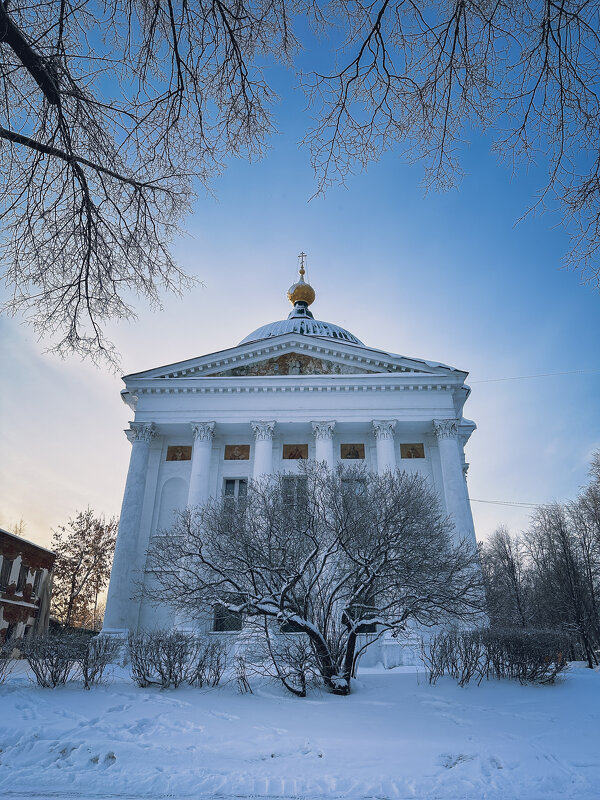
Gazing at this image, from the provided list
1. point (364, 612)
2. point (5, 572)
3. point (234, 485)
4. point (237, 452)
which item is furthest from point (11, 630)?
point (364, 612)

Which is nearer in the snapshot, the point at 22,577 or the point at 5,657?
the point at 5,657

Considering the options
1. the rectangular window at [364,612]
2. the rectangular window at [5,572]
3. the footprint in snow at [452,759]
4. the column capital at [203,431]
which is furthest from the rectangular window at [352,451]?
the footprint in snow at [452,759]

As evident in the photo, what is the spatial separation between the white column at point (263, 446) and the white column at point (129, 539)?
16.2ft

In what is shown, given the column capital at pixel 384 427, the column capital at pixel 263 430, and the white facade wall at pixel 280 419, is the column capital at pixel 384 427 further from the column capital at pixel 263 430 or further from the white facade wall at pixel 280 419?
the column capital at pixel 263 430

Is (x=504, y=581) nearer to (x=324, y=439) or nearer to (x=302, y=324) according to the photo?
(x=324, y=439)

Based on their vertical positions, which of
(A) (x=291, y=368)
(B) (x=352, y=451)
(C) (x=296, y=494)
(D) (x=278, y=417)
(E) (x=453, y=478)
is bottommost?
(C) (x=296, y=494)

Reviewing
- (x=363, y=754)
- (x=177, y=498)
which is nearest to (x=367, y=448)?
(x=177, y=498)

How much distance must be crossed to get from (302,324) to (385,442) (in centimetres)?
1487

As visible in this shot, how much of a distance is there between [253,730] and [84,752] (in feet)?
8.70

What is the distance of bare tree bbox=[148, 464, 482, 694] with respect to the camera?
11.8 metres

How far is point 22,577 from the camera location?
27.6 m

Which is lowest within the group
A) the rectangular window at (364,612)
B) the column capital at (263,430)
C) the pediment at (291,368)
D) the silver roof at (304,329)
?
the rectangular window at (364,612)

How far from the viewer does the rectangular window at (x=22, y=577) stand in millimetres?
27269

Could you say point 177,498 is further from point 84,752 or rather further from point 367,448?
point 84,752
